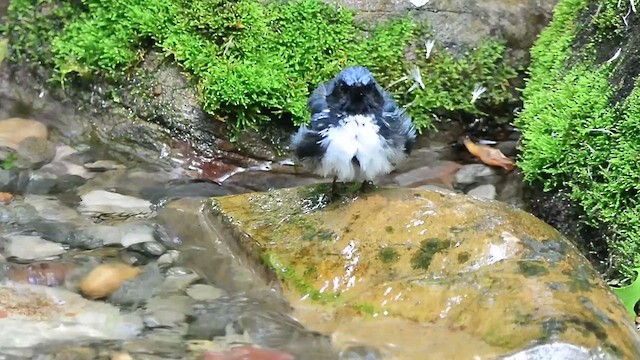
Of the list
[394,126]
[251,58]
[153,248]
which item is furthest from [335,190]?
[251,58]

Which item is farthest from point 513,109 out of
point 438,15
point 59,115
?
point 59,115

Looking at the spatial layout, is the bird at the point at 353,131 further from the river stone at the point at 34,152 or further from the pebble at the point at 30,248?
the river stone at the point at 34,152

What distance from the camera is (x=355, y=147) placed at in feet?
11.1

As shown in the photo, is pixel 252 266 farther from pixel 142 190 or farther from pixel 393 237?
pixel 142 190

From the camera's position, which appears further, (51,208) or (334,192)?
(51,208)

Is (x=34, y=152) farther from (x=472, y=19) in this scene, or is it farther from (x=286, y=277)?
(x=472, y=19)

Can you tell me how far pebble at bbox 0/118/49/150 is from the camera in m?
5.05

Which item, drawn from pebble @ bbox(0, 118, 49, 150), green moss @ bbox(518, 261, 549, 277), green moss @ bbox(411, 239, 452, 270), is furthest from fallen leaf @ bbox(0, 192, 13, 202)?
green moss @ bbox(518, 261, 549, 277)

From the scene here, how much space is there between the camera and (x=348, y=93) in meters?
3.37

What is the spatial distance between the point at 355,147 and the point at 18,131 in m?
2.81

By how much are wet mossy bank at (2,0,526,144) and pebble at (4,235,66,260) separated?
1434 millimetres

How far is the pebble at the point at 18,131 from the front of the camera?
5.05 meters

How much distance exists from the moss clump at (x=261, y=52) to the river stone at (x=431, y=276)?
1180 mm

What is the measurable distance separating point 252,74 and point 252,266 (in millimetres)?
1628
